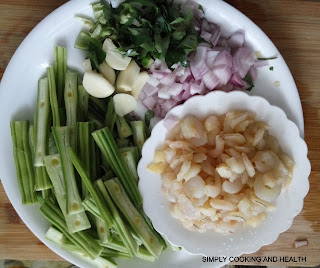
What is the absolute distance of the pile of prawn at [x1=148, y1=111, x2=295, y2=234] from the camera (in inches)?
63.9

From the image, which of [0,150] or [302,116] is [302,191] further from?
[0,150]

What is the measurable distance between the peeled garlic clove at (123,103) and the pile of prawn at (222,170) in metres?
0.20

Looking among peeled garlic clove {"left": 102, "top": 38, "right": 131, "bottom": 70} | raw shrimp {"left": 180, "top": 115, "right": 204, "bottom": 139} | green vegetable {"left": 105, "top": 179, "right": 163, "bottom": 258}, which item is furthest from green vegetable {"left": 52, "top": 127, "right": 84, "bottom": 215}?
raw shrimp {"left": 180, "top": 115, "right": 204, "bottom": 139}

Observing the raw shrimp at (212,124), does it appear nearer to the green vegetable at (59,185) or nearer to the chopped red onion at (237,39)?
Result: the chopped red onion at (237,39)

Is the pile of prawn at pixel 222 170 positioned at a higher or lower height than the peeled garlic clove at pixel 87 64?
lower

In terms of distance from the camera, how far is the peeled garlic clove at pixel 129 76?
1736 millimetres

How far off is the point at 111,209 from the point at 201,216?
359 mm

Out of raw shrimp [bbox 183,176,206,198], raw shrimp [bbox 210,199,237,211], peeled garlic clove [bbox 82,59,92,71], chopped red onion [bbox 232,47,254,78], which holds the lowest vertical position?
raw shrimp [bbox 210,199,237,211]

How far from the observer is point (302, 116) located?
1.80m

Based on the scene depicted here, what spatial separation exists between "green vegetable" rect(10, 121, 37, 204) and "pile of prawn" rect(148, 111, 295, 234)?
51 cm

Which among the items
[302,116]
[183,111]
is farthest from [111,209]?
Result: [302,116]

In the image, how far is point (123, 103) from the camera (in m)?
1.76

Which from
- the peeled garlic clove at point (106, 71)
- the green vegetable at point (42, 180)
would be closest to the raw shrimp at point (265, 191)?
the peeled garlic clove at point (106, 71)

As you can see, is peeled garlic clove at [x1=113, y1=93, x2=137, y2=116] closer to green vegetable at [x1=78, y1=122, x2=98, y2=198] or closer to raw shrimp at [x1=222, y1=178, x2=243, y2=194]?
green vegetable at [x1=78, y1=122, x2=98, y2=198]
